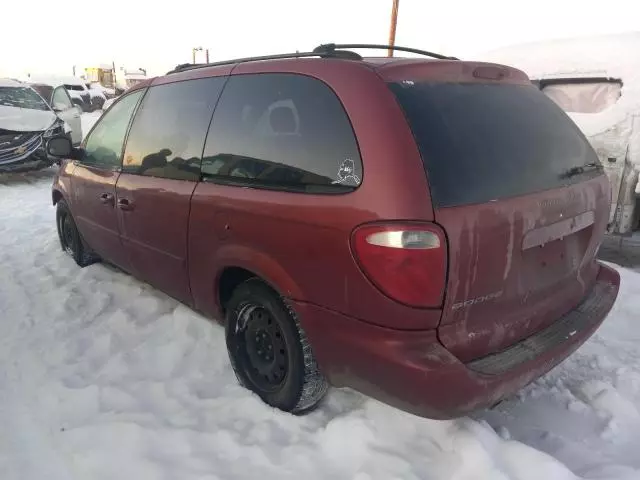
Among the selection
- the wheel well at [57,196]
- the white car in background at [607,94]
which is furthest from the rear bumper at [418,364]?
the wheel well at [57,196]

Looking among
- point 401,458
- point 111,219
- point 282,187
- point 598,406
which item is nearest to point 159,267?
point 111,219

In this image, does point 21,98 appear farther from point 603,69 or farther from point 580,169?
point 580,169

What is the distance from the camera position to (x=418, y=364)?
193 cm

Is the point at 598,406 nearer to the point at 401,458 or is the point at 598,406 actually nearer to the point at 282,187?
the point at 401,458

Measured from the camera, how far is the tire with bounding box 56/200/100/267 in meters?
4.60

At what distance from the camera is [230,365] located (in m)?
3.04

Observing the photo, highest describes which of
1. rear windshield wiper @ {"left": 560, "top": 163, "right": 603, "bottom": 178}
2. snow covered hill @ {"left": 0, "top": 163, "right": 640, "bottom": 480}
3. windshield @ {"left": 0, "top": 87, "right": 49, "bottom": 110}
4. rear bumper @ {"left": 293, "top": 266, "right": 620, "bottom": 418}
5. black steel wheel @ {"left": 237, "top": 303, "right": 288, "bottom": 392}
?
rear windshield wiper @ {"left": 560, "top": 163, "right": 603, "bottom": 178}

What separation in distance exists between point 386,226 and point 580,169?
48.8 inches

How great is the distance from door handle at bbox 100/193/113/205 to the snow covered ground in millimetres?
794

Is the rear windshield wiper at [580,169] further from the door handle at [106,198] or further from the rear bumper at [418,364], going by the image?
the door handle at [106,198]

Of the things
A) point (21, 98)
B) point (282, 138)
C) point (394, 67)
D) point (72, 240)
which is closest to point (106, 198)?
point (72, 240)

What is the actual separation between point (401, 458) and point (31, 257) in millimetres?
4208

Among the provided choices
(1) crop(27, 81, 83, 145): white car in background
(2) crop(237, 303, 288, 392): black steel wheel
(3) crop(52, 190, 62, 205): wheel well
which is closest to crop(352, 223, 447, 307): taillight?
(2) crop(237, 303, 288, 392): black steel wheel

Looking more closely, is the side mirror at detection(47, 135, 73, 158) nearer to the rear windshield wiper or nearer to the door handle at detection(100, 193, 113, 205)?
the door handle at detection(100, 193, 113, 205)
